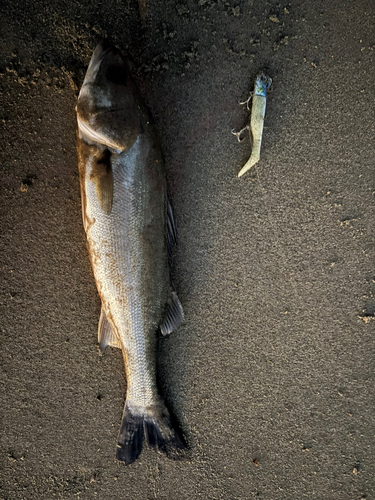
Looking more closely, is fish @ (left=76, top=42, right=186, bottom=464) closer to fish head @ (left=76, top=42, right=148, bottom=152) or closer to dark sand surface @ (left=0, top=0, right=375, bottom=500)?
fish head @ (left=76, top=42, right=148, bottom=152)

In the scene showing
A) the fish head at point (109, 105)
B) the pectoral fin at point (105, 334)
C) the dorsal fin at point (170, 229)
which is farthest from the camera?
the pectoral fin at point (105, 334)

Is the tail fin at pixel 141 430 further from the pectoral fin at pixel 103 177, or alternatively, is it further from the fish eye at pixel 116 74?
the fish eye at pixel 116 74

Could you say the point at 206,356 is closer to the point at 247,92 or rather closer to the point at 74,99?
the point at 247,92

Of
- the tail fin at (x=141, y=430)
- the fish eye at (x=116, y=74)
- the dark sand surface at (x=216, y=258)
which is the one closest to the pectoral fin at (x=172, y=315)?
the dark sand surface at (x=216, y=258)

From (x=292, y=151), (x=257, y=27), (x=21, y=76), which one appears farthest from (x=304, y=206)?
(x=21, y=76)

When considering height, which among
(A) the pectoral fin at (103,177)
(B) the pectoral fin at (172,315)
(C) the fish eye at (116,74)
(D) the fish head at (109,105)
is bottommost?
(B) the pectoral fin at (172,315)

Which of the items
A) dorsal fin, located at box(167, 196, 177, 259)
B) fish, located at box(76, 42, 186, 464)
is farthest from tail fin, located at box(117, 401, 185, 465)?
dorsal fin, located at box(167, 196, 177, 259)
